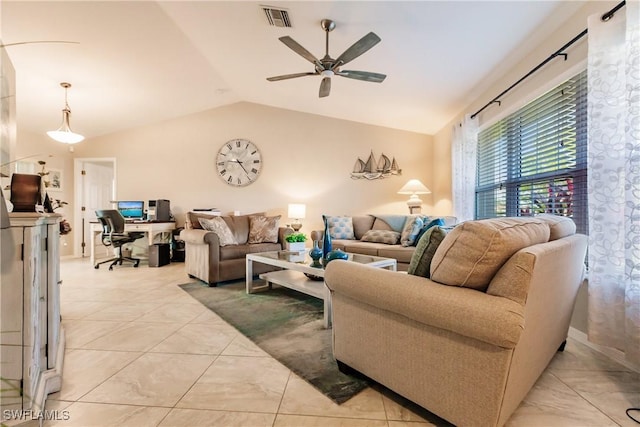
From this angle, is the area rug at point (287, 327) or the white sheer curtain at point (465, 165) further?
the white sheer curtain at point (465, 165)

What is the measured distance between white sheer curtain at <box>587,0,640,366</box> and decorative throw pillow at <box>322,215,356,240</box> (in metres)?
3.12

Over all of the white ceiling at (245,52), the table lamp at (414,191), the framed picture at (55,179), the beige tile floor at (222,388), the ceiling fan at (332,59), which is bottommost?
the beige tile floor at (222,388)

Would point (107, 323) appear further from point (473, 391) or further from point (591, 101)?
point (591, 101)

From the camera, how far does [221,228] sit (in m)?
3.58

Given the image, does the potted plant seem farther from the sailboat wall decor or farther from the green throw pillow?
the sailboat wall decor

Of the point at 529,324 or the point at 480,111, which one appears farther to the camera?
the point at 480,111

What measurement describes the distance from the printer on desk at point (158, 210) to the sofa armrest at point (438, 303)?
14.5 ft

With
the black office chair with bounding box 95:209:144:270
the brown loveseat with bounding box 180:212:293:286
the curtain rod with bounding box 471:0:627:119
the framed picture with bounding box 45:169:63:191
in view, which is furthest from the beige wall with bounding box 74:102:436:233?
the curtain rod with bounding box 471:0:627:119

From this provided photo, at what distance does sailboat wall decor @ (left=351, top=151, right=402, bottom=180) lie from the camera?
17.2ft

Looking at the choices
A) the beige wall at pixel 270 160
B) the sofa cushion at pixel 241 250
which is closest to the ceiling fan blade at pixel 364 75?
the sofa cushion at pixel 241 250

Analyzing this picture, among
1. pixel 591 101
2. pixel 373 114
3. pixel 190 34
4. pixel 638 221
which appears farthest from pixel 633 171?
pixel 190 34

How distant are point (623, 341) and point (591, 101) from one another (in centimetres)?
145

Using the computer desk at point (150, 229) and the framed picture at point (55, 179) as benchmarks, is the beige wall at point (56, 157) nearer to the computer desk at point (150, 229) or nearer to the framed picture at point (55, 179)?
the framed picture at point (55, 179)

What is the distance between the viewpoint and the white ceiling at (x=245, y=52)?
2.35 meters
